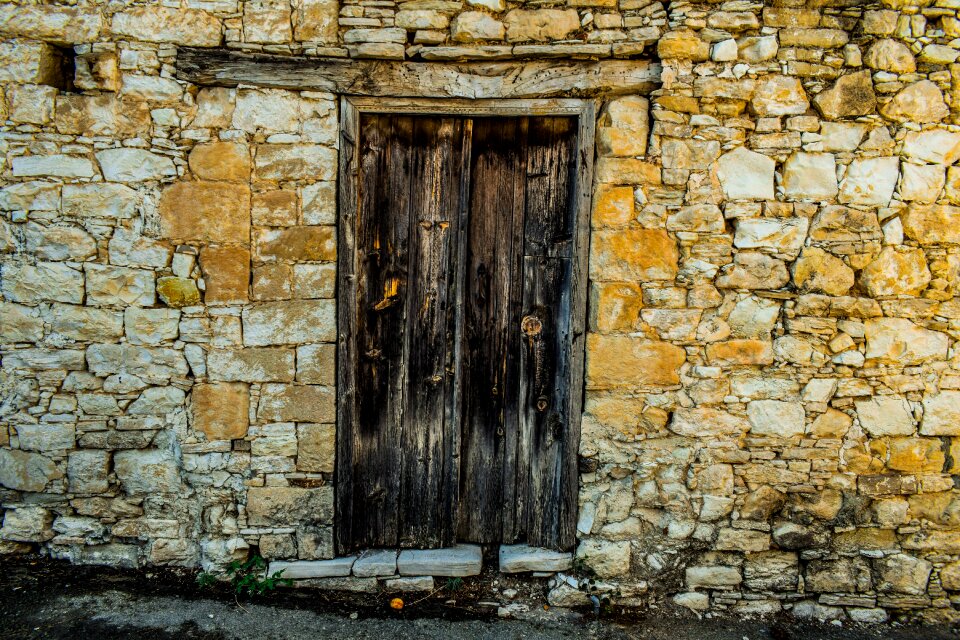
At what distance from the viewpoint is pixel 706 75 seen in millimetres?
2756

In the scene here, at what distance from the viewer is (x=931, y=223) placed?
280cm

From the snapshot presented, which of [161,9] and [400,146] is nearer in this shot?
[161,9]

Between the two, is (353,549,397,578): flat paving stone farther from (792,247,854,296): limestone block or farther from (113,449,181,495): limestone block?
(792,247,854,296): limestone block

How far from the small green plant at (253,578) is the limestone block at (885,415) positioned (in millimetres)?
3075

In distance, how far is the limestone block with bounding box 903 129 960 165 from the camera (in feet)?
9.11

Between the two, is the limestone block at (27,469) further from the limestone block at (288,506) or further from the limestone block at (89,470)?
the limestone block at (288,506)

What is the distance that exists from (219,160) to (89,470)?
175 cm

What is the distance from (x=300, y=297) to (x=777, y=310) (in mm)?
2428

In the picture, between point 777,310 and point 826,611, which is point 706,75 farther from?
point 826,611

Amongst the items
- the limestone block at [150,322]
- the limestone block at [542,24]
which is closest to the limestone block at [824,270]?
the limestone block at [542,24]

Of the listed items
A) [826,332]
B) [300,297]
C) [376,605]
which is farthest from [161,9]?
[826,332]

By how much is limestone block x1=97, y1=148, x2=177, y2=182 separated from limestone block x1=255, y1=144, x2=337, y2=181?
46 cm

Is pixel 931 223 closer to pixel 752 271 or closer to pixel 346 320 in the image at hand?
pixel 752 271

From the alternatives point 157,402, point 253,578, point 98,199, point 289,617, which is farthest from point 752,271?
point 98,199
